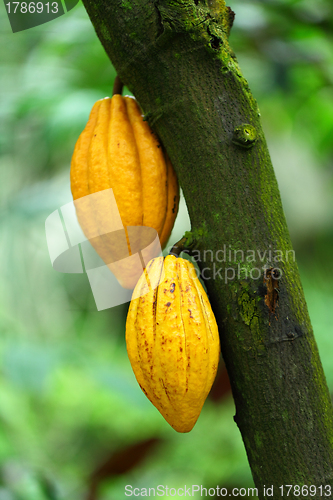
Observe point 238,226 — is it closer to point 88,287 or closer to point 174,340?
point 174,340

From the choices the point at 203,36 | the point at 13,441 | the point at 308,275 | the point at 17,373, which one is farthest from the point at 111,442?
the point at 203,36

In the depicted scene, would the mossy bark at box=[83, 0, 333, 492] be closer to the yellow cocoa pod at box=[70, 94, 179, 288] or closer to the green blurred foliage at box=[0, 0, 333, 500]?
the yellow cocoa pod at box=[70, 94, 179, 288]

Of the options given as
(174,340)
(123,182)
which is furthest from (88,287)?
(174,340)

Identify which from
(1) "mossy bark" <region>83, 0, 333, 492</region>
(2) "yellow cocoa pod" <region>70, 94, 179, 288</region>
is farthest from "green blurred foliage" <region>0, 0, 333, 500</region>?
(1) "mossy bark" <region>83, 0, 333, 492</region>

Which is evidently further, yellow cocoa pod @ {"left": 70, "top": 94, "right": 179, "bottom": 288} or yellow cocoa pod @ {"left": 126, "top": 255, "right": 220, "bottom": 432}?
yellow cocoa pod @ {"left": 70, "top": 94, "right": 179, "bottom": 288}

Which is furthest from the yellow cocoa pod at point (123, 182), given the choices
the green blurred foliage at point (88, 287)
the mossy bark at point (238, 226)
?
the green blurred foliage at point (88, 287)

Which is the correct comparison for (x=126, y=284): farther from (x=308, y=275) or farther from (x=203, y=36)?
(x=308, y=275)

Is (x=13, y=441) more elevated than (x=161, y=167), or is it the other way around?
(x=161, y=167)
